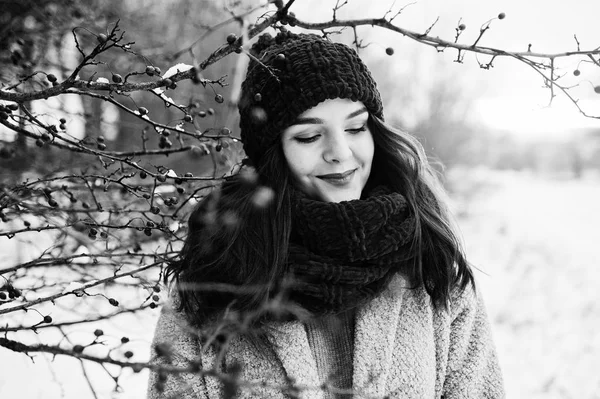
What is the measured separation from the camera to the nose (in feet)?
6.23

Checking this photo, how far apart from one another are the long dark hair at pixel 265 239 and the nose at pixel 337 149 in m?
0.21

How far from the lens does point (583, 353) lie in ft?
18.3

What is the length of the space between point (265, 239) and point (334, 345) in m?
0.46

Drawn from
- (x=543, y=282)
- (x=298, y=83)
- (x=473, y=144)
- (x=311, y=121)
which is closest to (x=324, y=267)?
(x=311, y=121)

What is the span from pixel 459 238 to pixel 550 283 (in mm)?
6160

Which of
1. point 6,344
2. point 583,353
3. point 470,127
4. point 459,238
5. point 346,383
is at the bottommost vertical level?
point 583,353

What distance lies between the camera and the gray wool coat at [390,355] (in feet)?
6.10

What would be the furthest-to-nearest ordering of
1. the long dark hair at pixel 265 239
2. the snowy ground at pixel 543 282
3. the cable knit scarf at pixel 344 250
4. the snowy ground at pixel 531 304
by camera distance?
the snowy ground at pixel 543 282 < the snowy ground at pixel 531 304 < the long dark hair at pixel 265 239 < the cable knit scarf at pixel 344 250

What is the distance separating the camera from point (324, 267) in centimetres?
183

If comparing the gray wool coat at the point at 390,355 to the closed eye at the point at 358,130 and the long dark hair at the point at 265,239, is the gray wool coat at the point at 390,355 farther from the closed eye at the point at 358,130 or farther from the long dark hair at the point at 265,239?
the closed eye at the point at 358,130

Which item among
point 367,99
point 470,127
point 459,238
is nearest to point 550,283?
point 459,238

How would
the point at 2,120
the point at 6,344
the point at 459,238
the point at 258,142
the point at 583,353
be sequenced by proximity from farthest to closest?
the point at 583,353 → the point at 459,238 → the point at 258,142 → the point at 2,120 → the point at 6,344

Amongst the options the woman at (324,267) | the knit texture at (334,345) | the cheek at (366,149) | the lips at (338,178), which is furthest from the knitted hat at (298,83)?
the knit texture at (334,345)

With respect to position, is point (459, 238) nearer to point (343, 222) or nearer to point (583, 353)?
point (343, 222)
